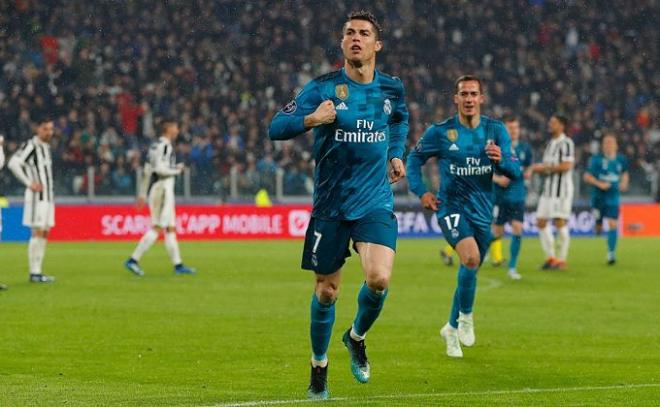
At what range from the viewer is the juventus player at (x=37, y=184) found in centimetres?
1817

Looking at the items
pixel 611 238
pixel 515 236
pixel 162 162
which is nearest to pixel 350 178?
pixel 515 236

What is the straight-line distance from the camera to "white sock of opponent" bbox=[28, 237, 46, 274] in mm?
18594

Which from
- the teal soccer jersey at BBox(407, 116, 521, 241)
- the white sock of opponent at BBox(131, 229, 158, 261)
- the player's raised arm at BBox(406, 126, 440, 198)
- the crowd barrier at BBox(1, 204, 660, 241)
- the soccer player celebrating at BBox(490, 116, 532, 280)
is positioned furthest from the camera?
the crowd barrier at BBox(1, 204, 660, 241)

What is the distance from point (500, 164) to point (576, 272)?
10142 millimetres

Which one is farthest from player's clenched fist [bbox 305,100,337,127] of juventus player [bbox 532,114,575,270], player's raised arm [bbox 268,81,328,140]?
juventus player [bbox 532,114,575,270]

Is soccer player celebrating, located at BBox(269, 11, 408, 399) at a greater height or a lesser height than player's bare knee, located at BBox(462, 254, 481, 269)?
greater

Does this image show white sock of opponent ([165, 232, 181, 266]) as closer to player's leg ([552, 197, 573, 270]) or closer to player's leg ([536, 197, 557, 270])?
player's leg ([536, 197, 557, 270])

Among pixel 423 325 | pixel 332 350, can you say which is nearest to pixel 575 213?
pixel 423 325

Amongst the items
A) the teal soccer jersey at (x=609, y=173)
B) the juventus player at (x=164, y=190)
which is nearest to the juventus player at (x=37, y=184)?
the juventus player at (x=164, y=190)

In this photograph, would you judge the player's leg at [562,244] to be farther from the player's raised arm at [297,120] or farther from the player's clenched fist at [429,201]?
the player's raised arm at [297,120]

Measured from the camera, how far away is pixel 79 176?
3050 centimetres

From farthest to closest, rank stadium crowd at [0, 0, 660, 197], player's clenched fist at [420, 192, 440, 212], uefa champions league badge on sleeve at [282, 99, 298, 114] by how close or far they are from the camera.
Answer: stadium crowd at [0, 0, 660, 197] → player's clenched fist at [420, 192, 440, 212] → uefa champions league badge on sleeve at [282, 99, 298, 114]

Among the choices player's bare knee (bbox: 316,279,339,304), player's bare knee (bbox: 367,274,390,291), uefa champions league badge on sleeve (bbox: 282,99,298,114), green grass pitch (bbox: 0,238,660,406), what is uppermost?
uefa champions league badge on sleeve (bbox: 282,99,298,114)

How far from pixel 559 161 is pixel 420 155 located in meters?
10.0
